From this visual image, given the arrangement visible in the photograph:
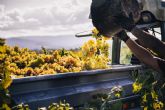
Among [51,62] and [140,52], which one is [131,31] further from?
[51,62]

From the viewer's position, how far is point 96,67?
561cm

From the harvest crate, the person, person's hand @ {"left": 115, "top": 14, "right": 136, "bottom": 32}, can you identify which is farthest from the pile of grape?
person's hand @ {"left": 115, "top": 14, "right": 136, "bottom": 32}

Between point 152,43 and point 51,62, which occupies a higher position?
point 152,43

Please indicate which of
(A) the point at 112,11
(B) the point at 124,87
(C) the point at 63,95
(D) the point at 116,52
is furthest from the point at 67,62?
(D) the point at 116,52

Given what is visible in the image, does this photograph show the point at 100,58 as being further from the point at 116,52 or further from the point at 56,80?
the point at 116,52

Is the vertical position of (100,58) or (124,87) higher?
(100,58)

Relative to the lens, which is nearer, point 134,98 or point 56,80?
point 56,80

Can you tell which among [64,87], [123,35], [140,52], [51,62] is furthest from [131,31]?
[51,62]

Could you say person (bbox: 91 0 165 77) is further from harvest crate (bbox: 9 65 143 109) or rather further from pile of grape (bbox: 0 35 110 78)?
pile of grape (bbox: 0 35 110 78)

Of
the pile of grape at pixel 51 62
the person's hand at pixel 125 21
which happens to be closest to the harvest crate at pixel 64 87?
the pile of grape at pixel 51 62

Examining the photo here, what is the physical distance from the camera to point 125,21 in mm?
3072

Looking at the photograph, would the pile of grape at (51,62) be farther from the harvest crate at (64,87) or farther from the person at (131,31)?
the person at (131,31)

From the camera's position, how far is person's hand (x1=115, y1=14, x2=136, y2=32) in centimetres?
306

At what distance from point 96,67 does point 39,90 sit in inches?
70.9
